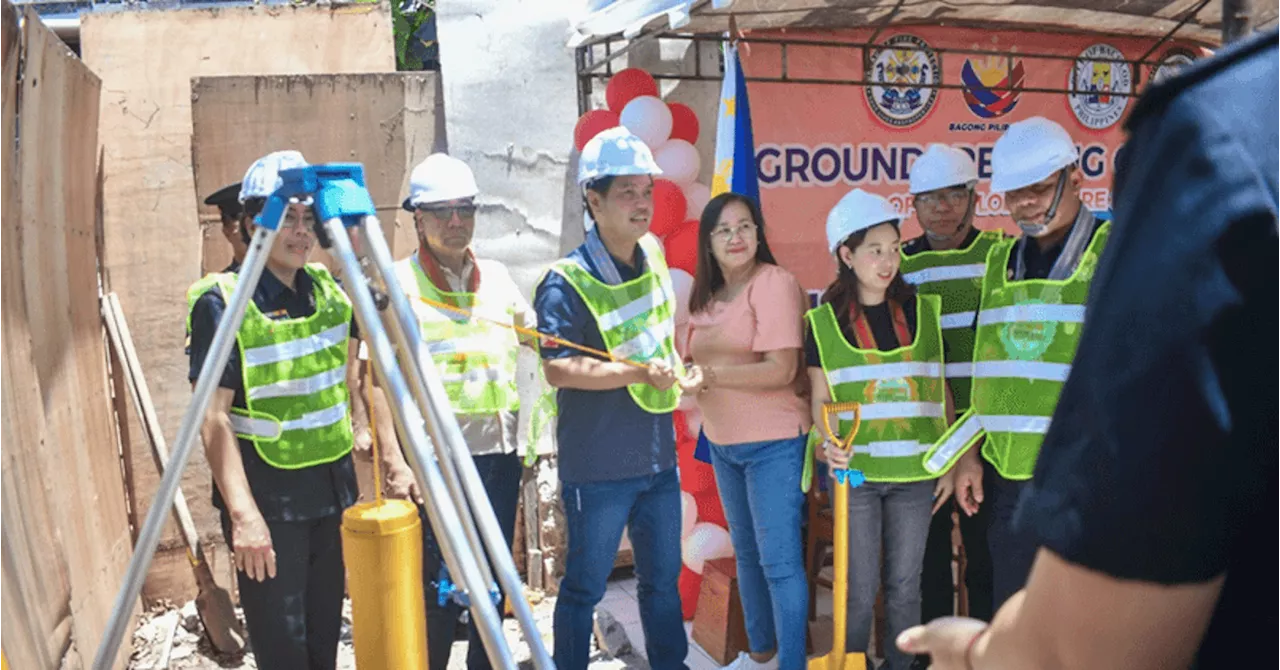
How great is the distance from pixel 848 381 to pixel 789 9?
2.28 metres

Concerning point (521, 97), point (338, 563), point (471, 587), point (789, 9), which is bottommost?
point (338, 563)

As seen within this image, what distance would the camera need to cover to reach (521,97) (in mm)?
5352

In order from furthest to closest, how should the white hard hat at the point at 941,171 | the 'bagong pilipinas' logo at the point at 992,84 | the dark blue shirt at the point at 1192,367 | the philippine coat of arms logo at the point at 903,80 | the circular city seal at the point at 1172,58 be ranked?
the circular city seal at the point at 1172,58 → the 'bagong pilipinas' logo at the point at 992,84 → the philippine coat of arms logo at the point at 903,80 → the white hard hat at the point at 941,171 → the dark blue shirt at the point at 1192,367

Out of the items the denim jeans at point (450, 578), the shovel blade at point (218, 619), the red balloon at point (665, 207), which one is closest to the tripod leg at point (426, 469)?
the denim jeans at point (450, 578)

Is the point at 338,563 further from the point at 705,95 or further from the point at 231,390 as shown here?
the point at 705,95

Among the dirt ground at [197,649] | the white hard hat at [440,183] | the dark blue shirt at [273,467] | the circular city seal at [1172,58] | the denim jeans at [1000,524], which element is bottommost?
the dirt ground at [197,649]

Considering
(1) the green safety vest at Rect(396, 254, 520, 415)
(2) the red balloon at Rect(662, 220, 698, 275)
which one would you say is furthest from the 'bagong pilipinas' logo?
(1) the green safety vest at Rect(396, 254, 520, 415)

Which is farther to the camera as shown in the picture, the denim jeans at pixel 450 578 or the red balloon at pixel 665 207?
the red balloon at pixel 665 207

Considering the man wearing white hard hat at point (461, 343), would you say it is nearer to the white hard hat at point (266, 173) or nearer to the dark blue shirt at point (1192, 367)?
the white hard hat at point (266, 173)

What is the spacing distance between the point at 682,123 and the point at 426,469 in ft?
12.0

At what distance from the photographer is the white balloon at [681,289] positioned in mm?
4754

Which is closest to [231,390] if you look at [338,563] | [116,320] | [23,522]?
[338,563]

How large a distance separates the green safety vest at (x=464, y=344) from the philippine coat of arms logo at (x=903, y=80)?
9.59 feet

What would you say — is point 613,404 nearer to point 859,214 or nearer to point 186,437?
point 859,214
